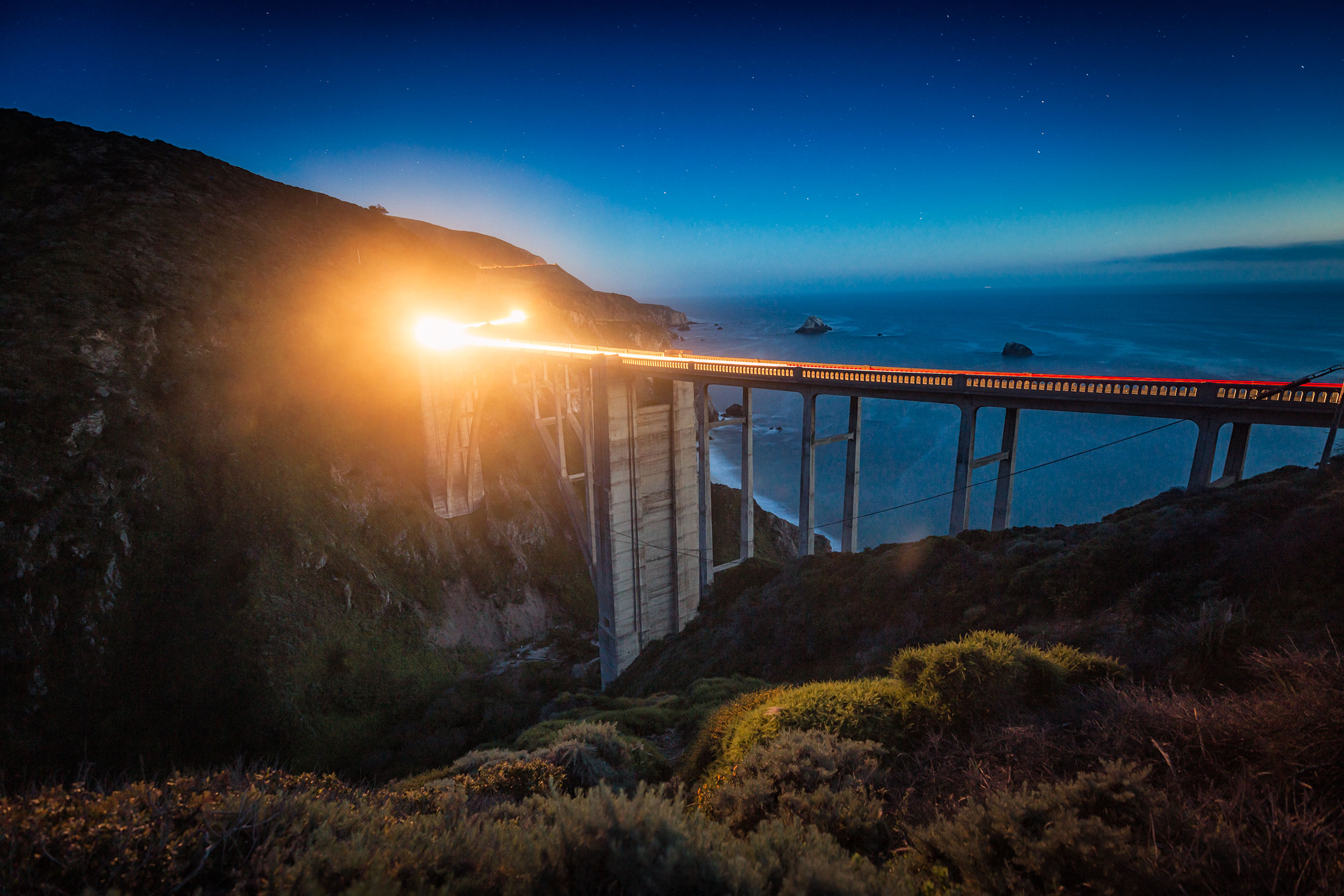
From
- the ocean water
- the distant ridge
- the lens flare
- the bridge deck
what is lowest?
the ocean water

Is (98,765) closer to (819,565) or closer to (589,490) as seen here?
(589,490)

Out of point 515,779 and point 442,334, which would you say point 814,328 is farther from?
point 515,779

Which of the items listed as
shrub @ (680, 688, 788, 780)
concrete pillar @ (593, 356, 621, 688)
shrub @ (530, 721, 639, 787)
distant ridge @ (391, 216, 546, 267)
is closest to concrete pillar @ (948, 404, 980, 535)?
shrub @ (680, 688, 788, 780)

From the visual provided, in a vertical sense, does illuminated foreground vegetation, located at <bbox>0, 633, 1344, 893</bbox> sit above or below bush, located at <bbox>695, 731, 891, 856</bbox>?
above

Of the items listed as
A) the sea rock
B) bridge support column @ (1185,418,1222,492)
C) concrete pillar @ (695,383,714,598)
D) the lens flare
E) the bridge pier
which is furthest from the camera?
the sea rock

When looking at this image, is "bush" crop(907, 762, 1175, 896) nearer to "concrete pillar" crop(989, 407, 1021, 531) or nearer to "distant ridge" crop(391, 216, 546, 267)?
"concrete pillar" crop(989, 407, 1021, 531)

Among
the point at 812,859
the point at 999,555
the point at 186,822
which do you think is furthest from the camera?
the point at 999,555

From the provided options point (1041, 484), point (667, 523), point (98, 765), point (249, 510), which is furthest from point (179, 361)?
point (1041, 484)
